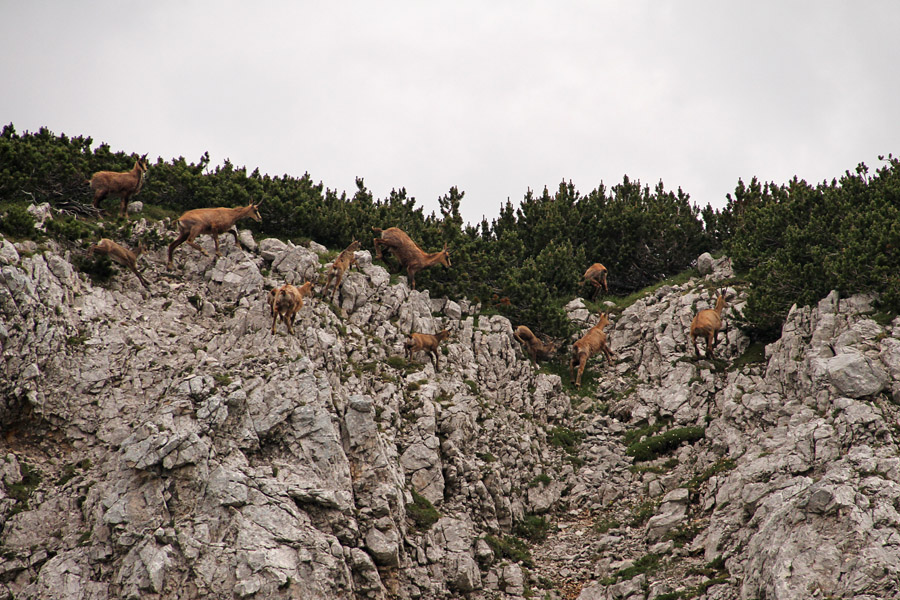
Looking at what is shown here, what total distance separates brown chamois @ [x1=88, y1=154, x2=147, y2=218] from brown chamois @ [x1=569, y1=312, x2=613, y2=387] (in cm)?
1917

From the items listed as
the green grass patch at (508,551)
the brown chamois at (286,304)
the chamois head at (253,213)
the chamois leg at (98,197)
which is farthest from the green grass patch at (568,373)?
the chamois leg at (98,197)

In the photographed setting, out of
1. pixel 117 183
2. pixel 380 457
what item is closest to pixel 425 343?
pixel 380 457

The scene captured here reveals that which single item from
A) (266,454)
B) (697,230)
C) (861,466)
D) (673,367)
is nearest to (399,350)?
(266,454)

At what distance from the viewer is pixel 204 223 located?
2586 centimetres

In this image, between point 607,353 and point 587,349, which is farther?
point 607,353

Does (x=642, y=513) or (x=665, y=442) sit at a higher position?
(x=665, y=442)

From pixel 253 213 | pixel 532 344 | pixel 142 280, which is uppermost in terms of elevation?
pixel 253 213

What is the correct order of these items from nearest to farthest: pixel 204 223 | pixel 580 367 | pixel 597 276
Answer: pixel 204 223 < pixel 580 367 < pixel 597 276

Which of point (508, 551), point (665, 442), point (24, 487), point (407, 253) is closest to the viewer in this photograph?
point (24, 487)

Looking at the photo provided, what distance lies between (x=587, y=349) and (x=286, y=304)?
14.2 meters

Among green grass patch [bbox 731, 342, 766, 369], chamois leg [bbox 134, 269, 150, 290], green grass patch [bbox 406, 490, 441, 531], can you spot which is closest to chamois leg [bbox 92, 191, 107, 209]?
chamois leg [bbox 134, 269, 150, 290]

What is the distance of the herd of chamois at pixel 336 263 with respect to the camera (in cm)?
2370

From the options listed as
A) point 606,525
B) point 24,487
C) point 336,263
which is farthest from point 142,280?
point 606,525

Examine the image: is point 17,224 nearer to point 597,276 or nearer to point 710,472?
point 710,472
